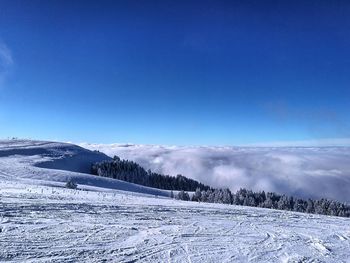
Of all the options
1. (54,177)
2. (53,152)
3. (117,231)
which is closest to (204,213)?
(117,231)

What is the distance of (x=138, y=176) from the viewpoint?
107m

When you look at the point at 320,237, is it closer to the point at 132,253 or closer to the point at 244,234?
the point at 244,234

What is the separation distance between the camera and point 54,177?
61.2 meters

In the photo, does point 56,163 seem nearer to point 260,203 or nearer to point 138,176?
point 138,176

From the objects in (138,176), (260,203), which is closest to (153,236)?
(260,203)

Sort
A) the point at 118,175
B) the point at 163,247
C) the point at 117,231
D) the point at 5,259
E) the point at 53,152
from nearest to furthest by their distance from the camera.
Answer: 1. the point at 5,259
2. the point at 163,247
3. the point at 117,231
4. the point at 118,175
5. the point at 53,152

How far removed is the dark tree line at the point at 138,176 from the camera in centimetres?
10247

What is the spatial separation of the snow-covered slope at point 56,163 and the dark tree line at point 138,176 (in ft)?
20.1

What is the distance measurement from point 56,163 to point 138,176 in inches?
935

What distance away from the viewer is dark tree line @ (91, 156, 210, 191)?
102 metres

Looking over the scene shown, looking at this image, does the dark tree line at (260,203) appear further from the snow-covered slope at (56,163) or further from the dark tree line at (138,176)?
the dark tree line at (138,176)

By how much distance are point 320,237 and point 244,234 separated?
3173 millimetres

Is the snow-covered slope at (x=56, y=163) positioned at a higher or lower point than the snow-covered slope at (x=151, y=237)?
higher

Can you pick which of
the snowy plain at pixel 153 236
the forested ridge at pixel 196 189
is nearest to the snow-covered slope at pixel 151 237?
the snowy plain at pixel 153 236
